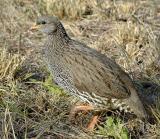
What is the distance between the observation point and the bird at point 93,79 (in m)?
5.29

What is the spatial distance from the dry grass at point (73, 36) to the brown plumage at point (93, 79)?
0.67 feet

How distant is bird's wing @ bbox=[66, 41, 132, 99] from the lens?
528cm

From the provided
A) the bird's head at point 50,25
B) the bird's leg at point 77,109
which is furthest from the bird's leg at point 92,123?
the bird's head at point 50,25

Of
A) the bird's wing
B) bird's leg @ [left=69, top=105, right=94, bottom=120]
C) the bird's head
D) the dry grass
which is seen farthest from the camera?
the bird's head

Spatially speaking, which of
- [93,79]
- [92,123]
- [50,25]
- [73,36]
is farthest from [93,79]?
[73,36]

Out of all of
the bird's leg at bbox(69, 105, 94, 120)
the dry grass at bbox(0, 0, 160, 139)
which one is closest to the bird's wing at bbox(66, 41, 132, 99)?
the dry grass at bbox(0, 0, 160, 139)

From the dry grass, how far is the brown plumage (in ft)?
0.67

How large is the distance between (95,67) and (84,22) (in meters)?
3.24

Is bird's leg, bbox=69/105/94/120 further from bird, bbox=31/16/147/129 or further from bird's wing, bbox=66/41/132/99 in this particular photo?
bird's wing, bbox=66/41/132/99

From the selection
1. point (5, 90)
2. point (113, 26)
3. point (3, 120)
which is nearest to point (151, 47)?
point (113, 26)

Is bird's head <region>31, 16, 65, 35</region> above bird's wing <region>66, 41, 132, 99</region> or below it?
above

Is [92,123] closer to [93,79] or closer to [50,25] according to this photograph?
[93,79]

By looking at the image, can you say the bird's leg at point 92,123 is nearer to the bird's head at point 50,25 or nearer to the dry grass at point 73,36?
the dry grass at point 73,36

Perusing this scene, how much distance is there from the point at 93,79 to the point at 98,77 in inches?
2.0
